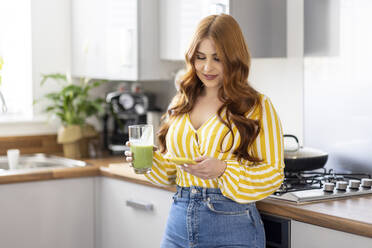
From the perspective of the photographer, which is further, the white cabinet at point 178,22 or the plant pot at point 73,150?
the plant pot at point 73,150

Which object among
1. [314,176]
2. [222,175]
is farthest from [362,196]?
[222,175]

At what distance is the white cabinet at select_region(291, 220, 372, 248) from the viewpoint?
179 cm

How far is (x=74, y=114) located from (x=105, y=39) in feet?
1.54

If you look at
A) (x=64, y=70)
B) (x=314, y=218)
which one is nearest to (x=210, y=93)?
(x=314, y=218)

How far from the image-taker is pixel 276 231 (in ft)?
6.86

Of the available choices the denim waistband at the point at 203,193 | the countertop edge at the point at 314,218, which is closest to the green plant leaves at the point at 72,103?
the denim waistband at the point at 203,193

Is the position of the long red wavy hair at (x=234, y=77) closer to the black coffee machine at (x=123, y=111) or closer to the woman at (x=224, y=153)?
the woman at (x=224, y=153)

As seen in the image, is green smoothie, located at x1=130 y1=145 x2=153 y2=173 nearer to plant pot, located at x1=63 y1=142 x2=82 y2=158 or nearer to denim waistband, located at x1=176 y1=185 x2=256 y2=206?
denim waistband, located at x1=176 y1=185 x2=256 y2=206

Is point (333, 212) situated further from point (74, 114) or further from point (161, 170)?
point (74, 114)

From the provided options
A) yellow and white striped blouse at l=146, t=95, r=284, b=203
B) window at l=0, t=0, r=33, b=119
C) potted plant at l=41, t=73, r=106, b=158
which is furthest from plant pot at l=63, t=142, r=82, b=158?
yellow and white striped blouse at l=146, t=95, r=284, b=203

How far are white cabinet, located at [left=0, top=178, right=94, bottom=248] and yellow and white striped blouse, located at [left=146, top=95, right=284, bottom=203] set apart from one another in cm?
96

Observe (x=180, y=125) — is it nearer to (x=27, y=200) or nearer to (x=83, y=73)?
(x=27, y=200)

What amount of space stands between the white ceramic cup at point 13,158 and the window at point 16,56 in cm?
35

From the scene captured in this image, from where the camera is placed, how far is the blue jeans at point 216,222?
1.95 meters
